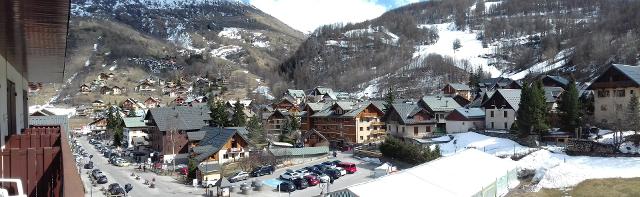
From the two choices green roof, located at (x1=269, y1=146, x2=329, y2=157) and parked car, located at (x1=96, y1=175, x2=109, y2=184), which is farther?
green roof, located at (x1=269, y1=146, x2=329, y2=157)

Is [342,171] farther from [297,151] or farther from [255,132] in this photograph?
[255,132]

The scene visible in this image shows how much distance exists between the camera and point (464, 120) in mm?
42875

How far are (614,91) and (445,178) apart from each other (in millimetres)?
20210

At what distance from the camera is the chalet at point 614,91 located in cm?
3306

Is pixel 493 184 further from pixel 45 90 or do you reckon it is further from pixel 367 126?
pixel 45 90

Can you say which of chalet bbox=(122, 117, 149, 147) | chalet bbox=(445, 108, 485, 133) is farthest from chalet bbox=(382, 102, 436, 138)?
chalet bbox=(122, 117, 149, 147)

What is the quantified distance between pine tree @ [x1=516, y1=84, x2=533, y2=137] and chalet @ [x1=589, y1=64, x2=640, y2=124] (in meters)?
5.21

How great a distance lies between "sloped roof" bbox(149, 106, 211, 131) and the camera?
148ft

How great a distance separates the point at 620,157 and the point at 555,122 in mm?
10230

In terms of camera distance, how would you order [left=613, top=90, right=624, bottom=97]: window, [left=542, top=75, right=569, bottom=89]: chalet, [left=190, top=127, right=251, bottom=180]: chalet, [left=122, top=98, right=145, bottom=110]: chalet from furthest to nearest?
[left=122, top=98, right=145, bottom=110]: chalet
[left=542, top=75, right=569, bottom=89]: chalet
[left=190, top=127, right=251, bottom=180]: chalet
[left=613, top=90, right=624, bottom=97]: window

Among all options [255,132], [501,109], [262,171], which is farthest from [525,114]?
[255,132]

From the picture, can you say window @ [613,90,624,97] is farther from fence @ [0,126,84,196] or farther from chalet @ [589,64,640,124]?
fence @ [0,126,84,196]

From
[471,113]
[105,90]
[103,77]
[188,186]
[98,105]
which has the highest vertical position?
[103,77]

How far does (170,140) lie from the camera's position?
4434 cm
